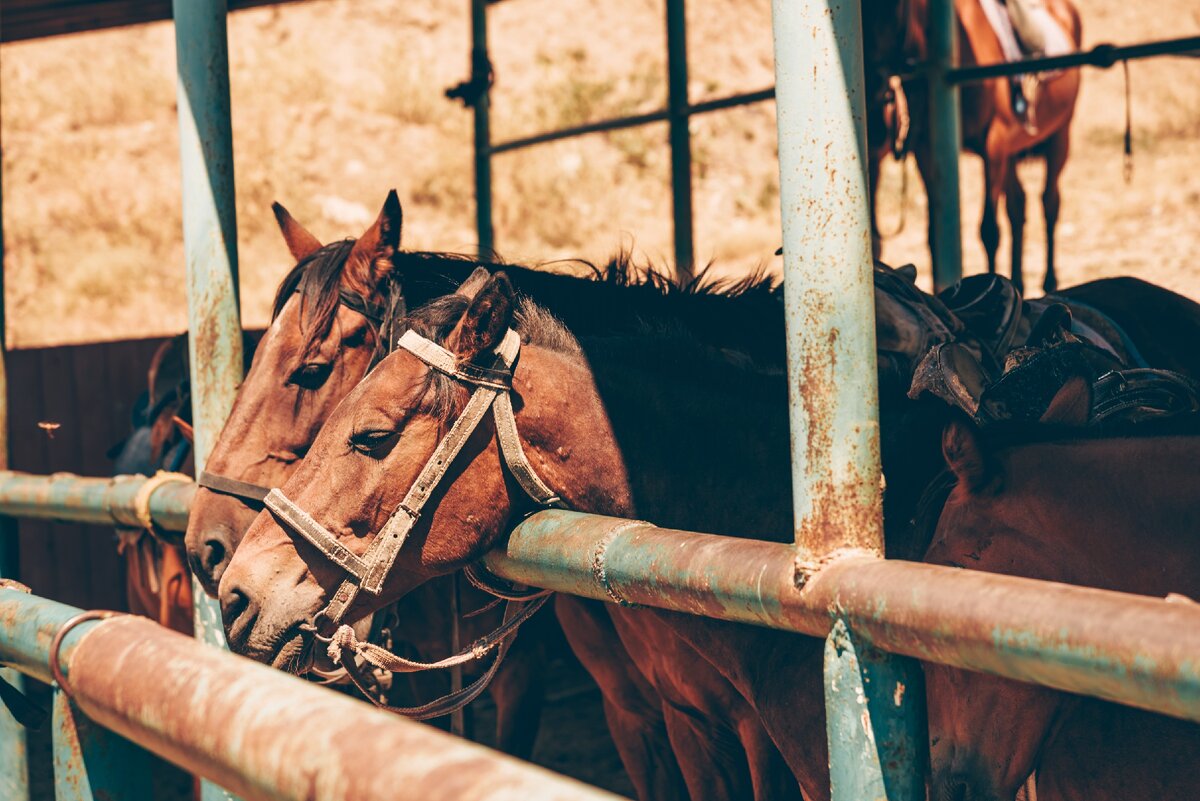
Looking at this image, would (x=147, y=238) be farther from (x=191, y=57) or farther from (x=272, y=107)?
(x=191, y=57)

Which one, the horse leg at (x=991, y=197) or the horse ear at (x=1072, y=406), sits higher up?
the horse leg at (x=991, y=197)

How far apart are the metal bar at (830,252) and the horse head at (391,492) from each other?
0.86 metres

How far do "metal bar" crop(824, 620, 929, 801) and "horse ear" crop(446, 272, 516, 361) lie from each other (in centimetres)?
109

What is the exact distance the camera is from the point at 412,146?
16562mm

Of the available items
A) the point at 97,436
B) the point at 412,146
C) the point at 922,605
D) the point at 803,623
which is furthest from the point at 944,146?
the point at 412,146

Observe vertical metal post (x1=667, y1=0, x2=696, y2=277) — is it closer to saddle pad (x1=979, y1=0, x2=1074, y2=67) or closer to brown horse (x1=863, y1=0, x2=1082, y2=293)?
brown horse (x1=863, y1=0, x2=1082, y2=293)

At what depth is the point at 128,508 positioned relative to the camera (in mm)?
2809

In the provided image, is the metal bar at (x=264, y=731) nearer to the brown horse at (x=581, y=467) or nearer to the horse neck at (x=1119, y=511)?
the brown horse at (x=581, y=467)

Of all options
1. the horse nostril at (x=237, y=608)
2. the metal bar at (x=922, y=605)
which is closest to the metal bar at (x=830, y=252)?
the metal bar at (x=922, y=605)

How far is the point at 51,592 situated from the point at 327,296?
5016mm

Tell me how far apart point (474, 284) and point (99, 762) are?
A: 1.24m

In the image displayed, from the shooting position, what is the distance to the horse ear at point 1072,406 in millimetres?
2047

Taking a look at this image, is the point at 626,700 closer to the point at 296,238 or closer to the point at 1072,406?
the point at 296,238

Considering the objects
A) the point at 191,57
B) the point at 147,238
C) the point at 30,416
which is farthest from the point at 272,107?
the point at 191,57
